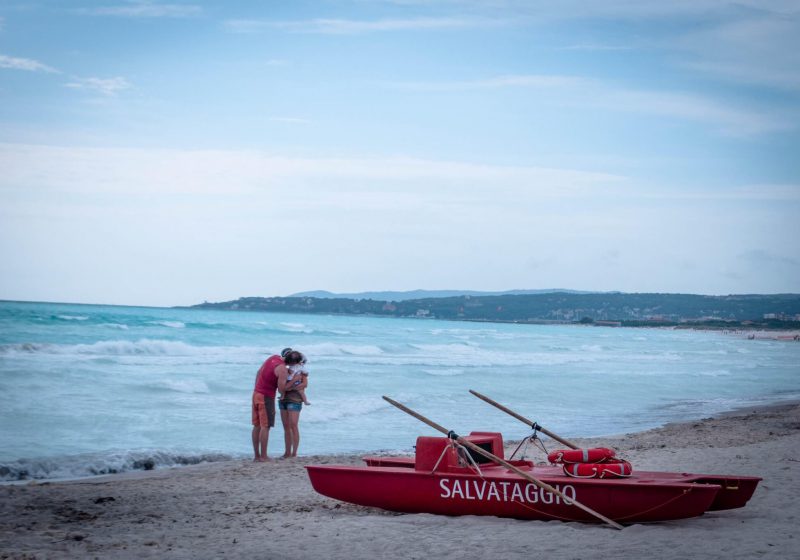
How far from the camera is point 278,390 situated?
461 inches

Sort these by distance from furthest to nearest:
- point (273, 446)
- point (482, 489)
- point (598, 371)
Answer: point (598, 371) → point (273, 446) → point (482, 489)

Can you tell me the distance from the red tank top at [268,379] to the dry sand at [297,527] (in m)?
1.12

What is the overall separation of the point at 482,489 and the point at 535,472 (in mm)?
638

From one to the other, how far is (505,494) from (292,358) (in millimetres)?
4386

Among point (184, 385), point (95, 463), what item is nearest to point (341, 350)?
point (184, 385)

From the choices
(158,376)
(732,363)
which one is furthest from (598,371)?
(158,376)

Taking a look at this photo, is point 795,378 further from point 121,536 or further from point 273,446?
point 121,536

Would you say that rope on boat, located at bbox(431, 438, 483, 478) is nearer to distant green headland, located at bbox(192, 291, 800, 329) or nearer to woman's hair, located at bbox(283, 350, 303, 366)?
woman's hair, located at bbox(283, 350, 303, 366)

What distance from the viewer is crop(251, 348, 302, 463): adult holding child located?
37.9 feet

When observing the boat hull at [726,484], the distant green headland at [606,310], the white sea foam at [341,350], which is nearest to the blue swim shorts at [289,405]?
the boat hull at [726,484]

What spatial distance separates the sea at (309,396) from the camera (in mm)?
13375

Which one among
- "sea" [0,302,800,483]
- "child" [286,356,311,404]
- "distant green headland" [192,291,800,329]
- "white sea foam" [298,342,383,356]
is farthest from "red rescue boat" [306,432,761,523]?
"distant green headland" [192,291,800,329]

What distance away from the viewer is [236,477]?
10.7 metres

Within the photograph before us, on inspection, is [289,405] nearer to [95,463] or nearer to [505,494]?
[95,463]
